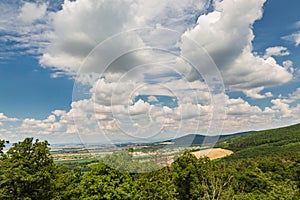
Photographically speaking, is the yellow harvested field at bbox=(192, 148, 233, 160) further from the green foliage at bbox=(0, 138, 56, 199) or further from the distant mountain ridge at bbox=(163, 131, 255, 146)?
the green foliage at bbox=(0, 138, 56, 199)

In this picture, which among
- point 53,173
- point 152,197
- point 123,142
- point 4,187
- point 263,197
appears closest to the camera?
point 123,142

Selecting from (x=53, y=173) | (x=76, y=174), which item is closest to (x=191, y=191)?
(x=76, y=174)

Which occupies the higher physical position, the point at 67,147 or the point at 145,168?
the point at 67,147

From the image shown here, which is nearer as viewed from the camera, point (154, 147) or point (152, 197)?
point (154, 147)

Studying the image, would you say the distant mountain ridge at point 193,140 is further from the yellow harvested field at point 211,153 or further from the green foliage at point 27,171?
the green foliage at point 27,171

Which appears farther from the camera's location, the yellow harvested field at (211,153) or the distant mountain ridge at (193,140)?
the yellow harvested field at (211,153)

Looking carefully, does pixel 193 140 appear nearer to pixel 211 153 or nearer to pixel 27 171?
pixel 27 171

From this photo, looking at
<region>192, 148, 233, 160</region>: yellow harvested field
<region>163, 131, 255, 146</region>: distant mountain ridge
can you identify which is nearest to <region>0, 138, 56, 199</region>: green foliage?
<region>163, 131, 255, 146</region>: distant mountain ridge

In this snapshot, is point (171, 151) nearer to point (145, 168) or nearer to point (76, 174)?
point (145, 168)

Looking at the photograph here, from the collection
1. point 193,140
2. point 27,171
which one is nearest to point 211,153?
point 27,171

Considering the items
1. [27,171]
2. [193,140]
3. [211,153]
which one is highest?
[193,140]

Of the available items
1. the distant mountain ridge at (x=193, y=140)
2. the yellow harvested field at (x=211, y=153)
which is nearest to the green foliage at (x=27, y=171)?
the distant mountain ridge at (x=193, y=140)
